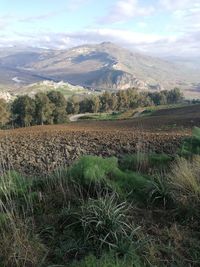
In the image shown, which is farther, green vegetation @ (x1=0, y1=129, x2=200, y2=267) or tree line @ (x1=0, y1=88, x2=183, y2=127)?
tree line @ (x1=0, y1=88, x2=183, y2=127)

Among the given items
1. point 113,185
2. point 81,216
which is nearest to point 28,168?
point 113,185

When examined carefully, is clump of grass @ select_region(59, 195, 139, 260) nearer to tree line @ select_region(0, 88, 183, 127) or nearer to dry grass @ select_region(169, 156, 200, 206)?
dry grass @ select_region(169, 156, 200, 206)

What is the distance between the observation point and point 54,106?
2520 inches

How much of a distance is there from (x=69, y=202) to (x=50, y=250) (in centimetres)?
100

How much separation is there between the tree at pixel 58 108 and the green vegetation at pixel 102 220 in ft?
181

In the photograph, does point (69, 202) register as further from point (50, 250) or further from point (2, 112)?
point (2, 112)

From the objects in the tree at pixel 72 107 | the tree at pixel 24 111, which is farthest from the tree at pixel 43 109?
the tree at pixel 72 107

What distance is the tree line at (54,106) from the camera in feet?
194

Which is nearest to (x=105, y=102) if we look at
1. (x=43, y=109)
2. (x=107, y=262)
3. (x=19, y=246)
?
(x=43, y=109)

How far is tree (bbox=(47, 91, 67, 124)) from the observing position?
6271cm

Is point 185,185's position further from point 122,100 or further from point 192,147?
point 122,100

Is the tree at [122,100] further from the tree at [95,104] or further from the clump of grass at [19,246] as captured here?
the clump of grass at [19,246]

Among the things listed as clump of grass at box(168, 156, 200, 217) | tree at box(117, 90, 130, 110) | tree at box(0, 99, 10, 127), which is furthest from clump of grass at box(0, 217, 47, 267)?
tree at box(117, 90, 130, 110)

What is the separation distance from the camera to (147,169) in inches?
342
